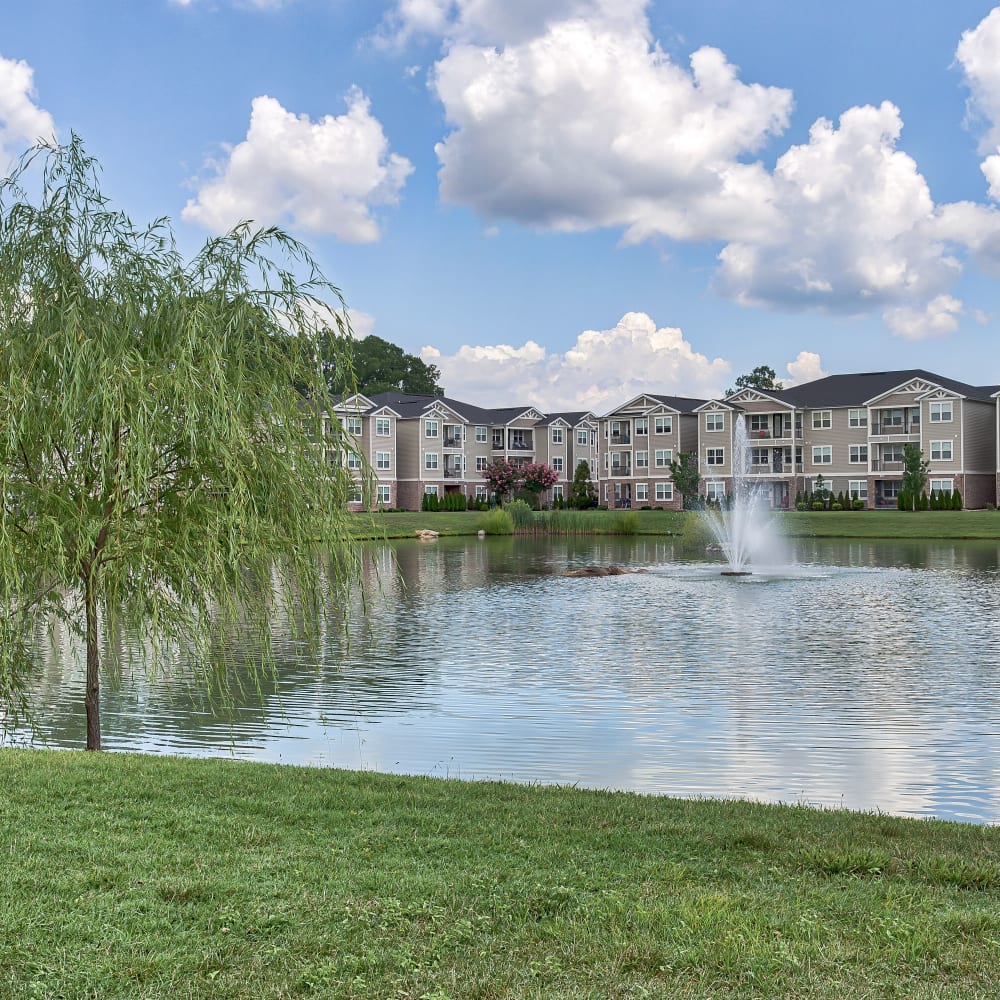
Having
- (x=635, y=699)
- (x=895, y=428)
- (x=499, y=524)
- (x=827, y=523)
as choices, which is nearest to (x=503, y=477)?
(x=499, y=524)

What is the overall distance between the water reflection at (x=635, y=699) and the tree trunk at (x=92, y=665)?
1.45ft

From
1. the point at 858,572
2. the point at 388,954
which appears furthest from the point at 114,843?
the point at 858,572

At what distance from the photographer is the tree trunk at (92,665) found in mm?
9617

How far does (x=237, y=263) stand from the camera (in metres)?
9.93

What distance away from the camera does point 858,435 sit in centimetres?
7638

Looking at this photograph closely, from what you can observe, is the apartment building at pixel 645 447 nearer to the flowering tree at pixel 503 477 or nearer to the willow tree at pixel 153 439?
the flowering tree at pixel 503 477

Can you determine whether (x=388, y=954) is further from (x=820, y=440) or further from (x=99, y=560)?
(x=820, y=440)

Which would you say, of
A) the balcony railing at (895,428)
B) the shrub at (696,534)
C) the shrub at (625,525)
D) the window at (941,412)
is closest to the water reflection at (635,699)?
the shrub at (696,534)


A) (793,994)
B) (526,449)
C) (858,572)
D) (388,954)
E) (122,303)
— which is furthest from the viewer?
(526,449)

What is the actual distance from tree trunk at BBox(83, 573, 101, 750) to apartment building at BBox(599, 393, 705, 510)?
7409 cm

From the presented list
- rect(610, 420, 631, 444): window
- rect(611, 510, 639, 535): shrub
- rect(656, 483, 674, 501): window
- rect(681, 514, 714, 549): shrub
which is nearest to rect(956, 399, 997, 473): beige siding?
rect(656, 483, 674, 501): window

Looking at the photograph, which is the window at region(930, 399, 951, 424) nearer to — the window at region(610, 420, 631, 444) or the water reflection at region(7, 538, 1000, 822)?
the window at region(610, 420, 631, 444)

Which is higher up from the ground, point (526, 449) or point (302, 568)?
point (526, 449)

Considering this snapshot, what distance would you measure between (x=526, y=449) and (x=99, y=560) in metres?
86.3
